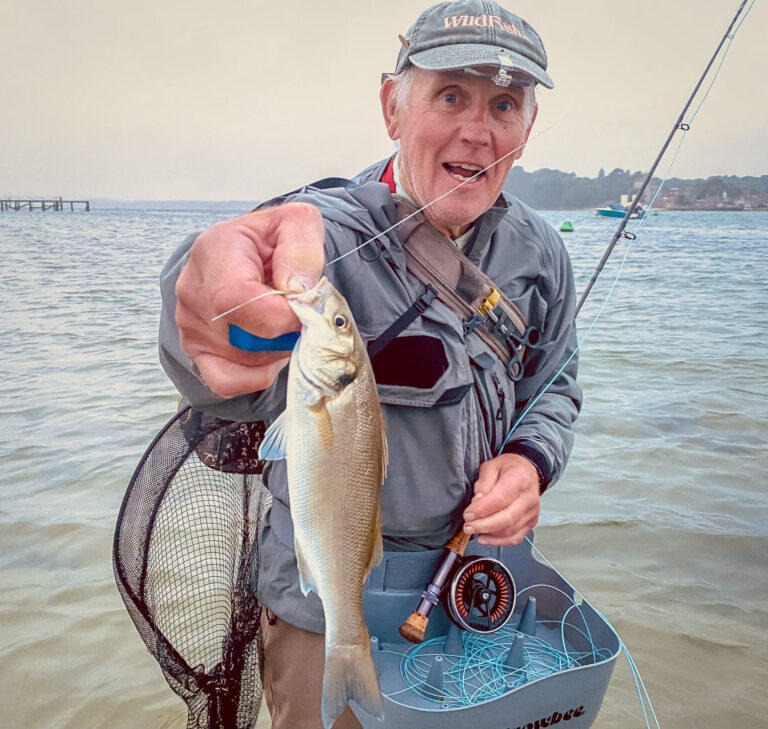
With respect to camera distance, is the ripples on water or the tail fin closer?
the tail fin

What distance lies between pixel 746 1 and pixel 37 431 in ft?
22.6

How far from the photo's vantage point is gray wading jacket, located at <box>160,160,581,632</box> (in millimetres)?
2266

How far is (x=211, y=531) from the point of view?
113 inches

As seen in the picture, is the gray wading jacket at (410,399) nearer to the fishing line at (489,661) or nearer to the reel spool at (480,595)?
the reel spool at (480,595)

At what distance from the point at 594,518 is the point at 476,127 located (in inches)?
160

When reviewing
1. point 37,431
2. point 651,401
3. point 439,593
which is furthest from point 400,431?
point 651,401

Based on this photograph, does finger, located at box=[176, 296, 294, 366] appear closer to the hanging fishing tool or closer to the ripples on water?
the hanging fishing tool

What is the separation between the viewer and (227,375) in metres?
1.54

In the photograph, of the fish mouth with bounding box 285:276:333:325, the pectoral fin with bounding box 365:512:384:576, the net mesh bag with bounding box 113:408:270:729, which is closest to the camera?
the fish mouth with bounding box 285:276:333:325

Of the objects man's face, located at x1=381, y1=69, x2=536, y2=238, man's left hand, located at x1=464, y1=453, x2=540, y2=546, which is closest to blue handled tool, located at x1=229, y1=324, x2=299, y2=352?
man's left hand, located at x1=464, y1=453, x2=540, y2=546

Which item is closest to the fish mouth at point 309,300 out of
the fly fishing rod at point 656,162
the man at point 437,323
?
the man at point 437,323

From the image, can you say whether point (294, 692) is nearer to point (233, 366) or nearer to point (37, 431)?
point (233, 366)

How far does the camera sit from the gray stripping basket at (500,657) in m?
2.11

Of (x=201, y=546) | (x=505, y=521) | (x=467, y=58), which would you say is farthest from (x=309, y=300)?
(x=201, y=546)
